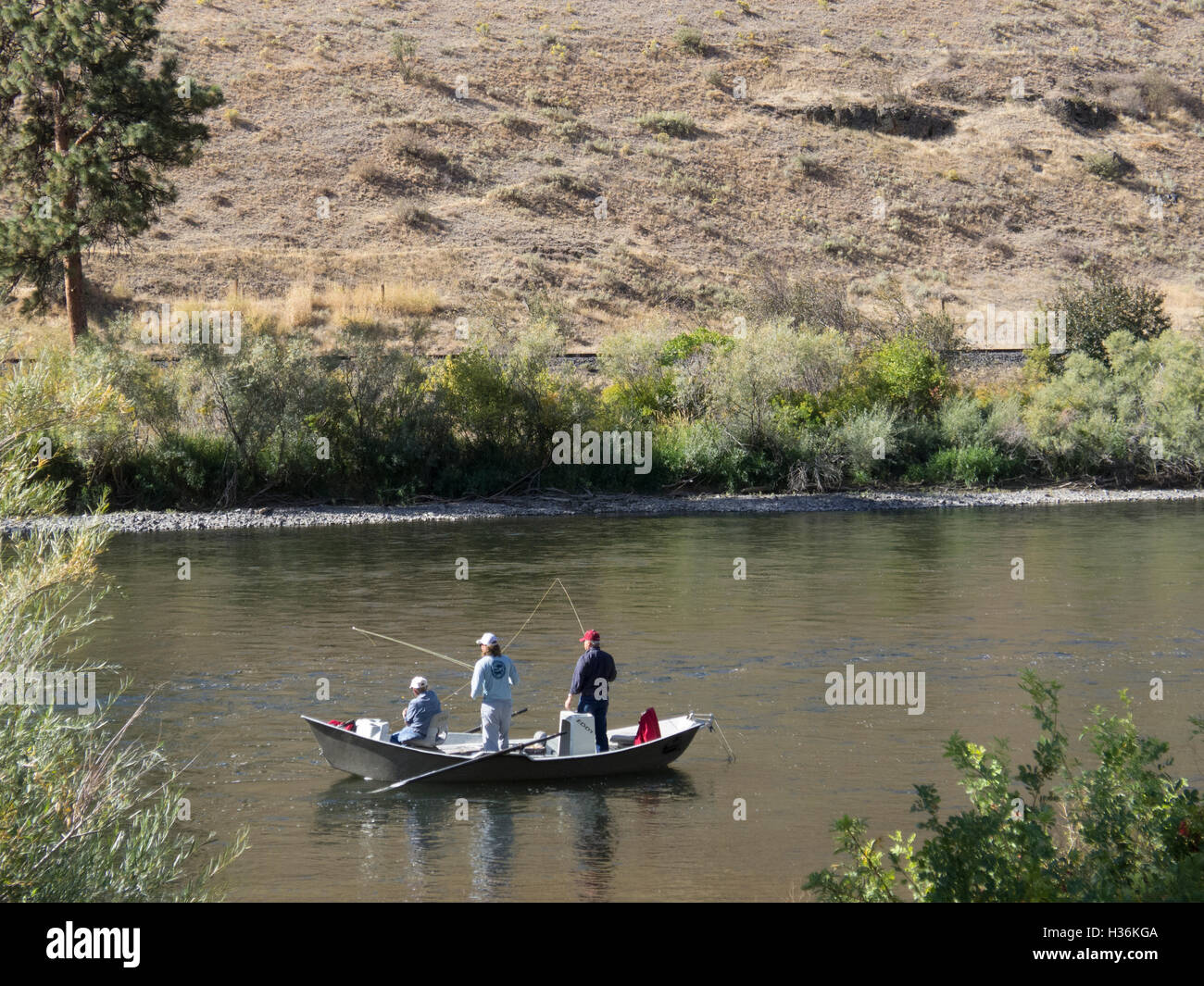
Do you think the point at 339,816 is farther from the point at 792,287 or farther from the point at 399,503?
the point at 792,287

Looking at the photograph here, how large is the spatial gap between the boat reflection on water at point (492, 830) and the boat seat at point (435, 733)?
1.96ft

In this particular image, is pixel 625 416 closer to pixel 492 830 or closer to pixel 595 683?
pixel 595 683

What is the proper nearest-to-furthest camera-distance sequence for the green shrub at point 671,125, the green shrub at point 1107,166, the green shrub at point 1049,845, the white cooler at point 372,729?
the green shrub at point 1049,845
the white cooler at point 372,729
the green shrub at point 671,125
the green shrub at point 1107,166

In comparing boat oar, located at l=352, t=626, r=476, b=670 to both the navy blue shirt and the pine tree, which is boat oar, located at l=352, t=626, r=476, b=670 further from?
the pine tree

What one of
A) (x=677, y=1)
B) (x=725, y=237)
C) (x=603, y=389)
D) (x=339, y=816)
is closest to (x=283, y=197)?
(x=725, y=237)

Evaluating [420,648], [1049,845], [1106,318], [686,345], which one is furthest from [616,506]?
[1049,845]

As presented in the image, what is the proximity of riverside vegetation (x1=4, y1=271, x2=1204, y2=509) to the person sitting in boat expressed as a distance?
2679 centimetres

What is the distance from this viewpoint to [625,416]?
46.5m

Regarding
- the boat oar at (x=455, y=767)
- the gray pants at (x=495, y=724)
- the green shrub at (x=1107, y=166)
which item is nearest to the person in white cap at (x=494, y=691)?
the gray pants at (x=495, y=724)

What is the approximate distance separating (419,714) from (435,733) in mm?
386

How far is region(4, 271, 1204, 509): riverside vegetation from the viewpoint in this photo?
41844mm

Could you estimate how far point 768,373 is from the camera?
45688mm

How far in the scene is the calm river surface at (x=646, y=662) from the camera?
44.5 ft

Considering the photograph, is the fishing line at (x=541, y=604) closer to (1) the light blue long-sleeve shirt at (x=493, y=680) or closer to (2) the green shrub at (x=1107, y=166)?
(1) the light blue long-sleeve shirt at (x=493, y=680)
